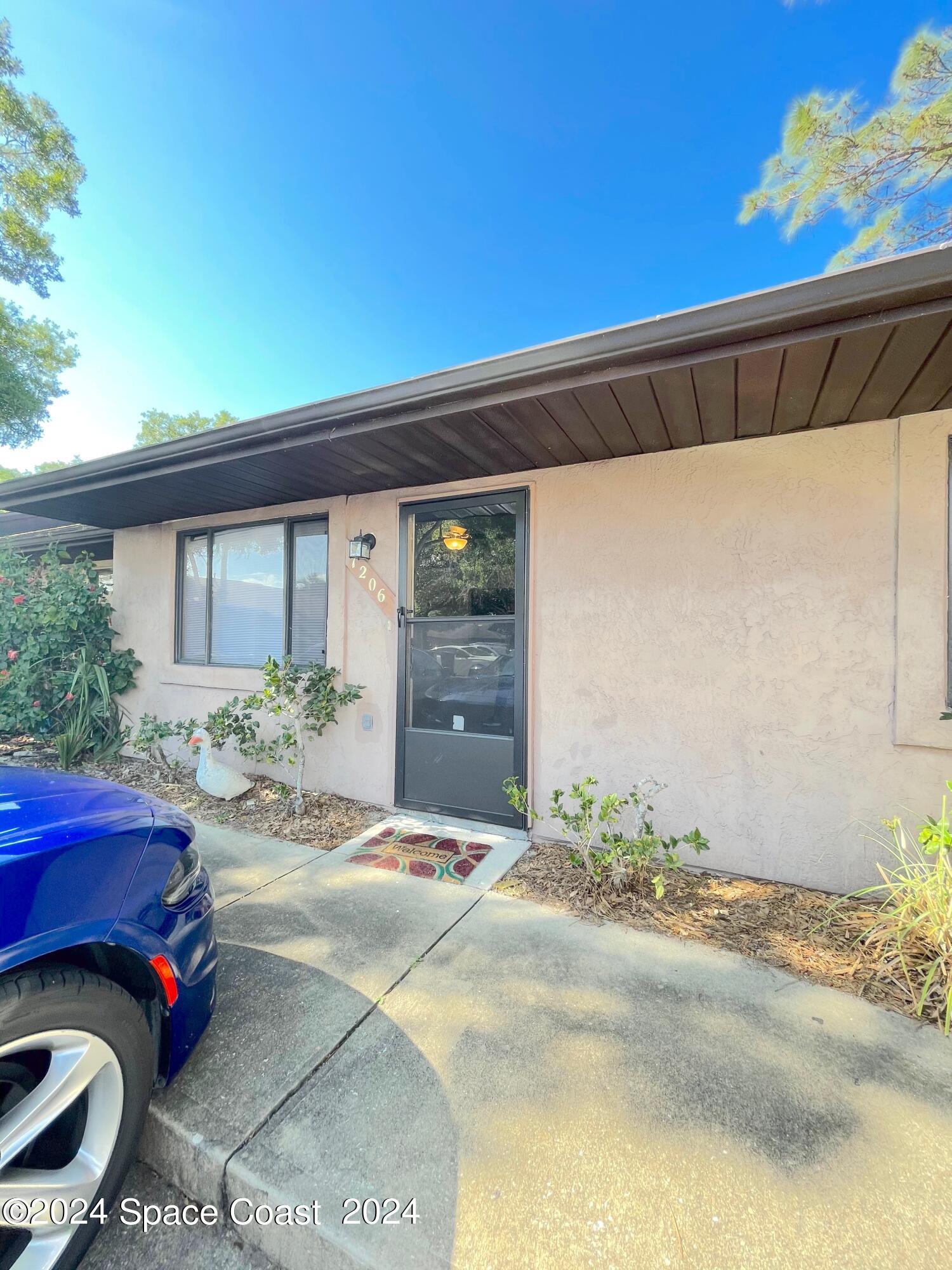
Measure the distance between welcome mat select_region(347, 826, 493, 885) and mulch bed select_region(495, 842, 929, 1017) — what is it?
11.8 inches

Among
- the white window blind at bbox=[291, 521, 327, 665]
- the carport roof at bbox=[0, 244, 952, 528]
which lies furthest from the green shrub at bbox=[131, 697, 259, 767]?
the carport roof at bbox=[0, 244, 952, 528]

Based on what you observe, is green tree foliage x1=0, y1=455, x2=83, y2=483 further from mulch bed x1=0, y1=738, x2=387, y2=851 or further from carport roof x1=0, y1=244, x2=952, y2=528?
carport roof x1=0, y1=244, x2=952, y2=528

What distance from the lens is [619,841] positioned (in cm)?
277

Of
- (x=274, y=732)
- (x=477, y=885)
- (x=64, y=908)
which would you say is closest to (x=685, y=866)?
(x=477, y=885)

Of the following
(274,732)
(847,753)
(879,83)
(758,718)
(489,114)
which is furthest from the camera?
(489,114)

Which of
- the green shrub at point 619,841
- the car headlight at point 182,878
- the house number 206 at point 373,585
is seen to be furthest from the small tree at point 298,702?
the car headlight at point 182,878

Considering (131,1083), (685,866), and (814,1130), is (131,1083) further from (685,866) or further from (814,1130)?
(685,866)

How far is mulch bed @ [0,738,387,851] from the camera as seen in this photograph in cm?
375

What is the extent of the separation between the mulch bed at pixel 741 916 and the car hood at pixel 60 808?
6.58ft

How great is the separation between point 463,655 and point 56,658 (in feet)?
15.4

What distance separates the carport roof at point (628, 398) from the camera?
1923 mm

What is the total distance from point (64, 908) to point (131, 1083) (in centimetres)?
50

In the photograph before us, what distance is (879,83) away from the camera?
3.98 meters

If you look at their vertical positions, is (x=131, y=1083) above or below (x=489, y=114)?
below
